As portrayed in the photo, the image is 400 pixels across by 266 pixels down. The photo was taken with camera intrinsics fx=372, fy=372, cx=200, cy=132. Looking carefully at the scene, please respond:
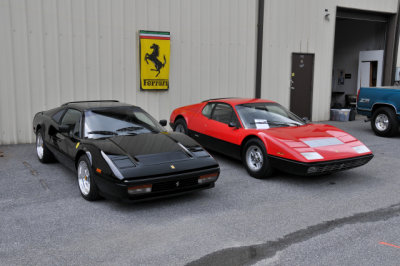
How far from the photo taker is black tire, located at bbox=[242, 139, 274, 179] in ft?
18.5

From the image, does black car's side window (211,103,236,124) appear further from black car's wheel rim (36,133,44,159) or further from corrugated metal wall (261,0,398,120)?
corrugated metal wall (261,0,398,120)

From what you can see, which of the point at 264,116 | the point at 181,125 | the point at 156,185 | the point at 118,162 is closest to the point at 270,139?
the point at 264,116

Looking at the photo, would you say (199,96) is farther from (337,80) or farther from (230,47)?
(337,80)

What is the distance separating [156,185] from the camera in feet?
14.0

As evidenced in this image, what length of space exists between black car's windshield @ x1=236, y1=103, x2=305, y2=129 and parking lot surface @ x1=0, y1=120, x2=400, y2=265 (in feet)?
3.14

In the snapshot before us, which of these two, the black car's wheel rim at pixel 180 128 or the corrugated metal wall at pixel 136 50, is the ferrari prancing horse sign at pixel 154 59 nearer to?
the corrugated metal wall at pixel 136 50

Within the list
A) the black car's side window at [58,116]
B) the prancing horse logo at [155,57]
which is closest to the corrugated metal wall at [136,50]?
the prancing horse logo at [155,57]

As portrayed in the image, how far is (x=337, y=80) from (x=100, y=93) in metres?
12.6

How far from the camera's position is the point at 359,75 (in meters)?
16.1

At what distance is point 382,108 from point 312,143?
554cm

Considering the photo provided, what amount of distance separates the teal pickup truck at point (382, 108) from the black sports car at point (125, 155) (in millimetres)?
6744

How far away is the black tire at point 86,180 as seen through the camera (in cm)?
450

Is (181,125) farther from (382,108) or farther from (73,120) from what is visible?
(382,108)

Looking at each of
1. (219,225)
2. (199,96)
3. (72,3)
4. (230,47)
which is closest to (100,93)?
(72,3)
